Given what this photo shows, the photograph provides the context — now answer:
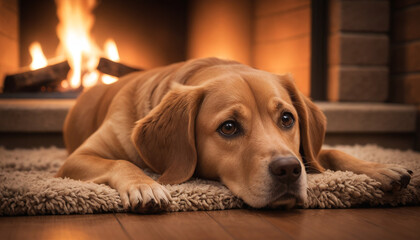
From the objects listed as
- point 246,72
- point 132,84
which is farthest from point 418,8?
point 132,84

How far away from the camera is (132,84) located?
9.11ft

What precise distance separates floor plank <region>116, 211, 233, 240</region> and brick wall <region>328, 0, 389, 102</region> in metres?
2.80

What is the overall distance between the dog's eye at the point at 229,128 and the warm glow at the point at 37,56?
3.29 metres

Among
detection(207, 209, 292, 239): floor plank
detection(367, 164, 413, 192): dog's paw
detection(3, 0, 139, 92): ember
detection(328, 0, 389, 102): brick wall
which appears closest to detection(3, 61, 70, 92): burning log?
detection(3, 0, 139, 92): ember

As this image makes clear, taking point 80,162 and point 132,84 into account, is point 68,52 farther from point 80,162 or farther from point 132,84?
point 80,162

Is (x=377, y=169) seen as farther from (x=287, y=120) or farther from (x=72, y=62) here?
(x=72, y=62)

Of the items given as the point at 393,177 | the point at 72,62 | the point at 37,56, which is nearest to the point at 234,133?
the point at 393,177

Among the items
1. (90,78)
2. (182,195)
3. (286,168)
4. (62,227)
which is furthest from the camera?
(90,78)

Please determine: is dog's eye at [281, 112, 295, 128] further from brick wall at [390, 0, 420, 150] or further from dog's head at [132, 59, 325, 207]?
brick wall at [390, 0, 420, 150]

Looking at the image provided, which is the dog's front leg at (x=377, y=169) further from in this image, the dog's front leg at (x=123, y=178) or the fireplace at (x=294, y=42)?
the fireplace at (x=294, y=42)

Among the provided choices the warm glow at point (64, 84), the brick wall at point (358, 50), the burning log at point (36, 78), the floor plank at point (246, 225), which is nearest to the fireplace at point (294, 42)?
the brick wall at point (358, 50)

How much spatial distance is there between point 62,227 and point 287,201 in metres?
0.86

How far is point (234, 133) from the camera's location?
204 centimetres

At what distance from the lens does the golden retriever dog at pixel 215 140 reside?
6.02ft
